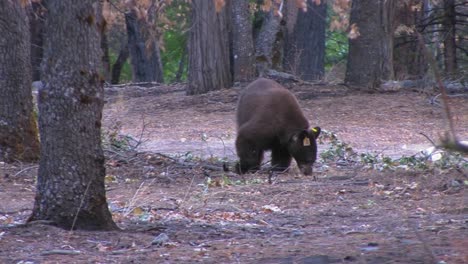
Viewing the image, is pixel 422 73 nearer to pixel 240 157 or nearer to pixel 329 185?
pixel 240 157

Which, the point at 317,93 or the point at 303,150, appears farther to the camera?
the point at 317,93

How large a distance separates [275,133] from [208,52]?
9.53 metres

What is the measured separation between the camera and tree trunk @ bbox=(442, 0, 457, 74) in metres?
22.6

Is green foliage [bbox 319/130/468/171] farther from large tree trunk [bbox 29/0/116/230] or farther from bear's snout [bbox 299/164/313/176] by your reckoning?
large tree trunk [bbox 29/0/116/230]

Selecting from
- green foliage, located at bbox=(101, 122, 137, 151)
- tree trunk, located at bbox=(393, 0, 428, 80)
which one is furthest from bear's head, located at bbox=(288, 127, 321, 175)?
tree trunk, located at bbox=(393, 0, 428, 80)

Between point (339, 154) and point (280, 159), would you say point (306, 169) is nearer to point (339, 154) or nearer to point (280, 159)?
point (280, 159)

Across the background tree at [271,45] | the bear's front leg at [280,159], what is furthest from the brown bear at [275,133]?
the background tree at [271,45]

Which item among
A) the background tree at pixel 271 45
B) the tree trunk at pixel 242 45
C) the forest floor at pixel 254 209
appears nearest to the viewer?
the forest floor at pixel 254 209

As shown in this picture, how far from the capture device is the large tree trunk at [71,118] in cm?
649

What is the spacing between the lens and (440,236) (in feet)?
20.8

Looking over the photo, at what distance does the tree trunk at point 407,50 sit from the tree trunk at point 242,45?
12.8ft

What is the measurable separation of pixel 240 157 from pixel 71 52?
5.81 meters

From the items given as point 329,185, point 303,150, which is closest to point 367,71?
point 303,150

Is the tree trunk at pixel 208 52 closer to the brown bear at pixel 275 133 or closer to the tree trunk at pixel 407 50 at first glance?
the tree trunk at pixel 407 50
